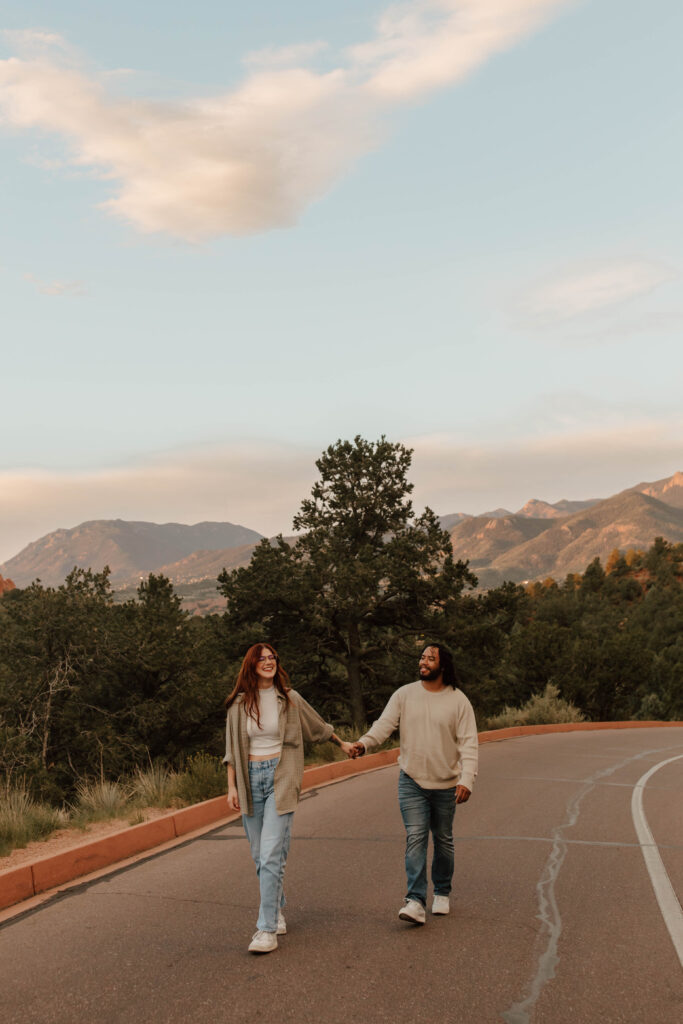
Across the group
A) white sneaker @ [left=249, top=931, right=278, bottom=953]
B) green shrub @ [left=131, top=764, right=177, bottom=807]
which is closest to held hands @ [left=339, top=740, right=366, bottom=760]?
white sneaker @ [left=249, top=931, right=278, bottom=953]

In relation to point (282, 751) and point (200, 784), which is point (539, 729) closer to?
point (200, 784)

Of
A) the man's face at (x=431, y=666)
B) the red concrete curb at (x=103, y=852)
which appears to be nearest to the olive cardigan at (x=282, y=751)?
the man's face at (x=431, y=666)

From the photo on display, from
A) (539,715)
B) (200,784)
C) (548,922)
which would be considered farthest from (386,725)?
(539,715)

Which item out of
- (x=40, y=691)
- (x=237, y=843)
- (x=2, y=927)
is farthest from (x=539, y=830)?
(x=40, y=691)

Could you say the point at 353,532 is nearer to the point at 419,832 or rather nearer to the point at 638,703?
the point at 419,832

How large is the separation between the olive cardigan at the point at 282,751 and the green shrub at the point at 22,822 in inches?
167

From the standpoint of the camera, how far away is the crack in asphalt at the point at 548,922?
4289 mm

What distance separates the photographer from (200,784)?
10.9m

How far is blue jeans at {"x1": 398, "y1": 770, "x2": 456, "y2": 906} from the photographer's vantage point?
18.6 feet

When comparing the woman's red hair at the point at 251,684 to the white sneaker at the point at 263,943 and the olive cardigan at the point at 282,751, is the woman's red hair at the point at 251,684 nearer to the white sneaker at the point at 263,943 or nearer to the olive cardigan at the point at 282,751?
the olive cardigan at the point at 282,751

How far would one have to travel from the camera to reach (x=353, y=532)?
31734mm

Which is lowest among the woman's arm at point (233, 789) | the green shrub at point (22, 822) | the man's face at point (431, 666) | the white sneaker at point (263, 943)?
the green shrub at point (22, 822)

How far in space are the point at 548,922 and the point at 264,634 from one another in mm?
24456

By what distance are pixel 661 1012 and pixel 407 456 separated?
95.2ft
